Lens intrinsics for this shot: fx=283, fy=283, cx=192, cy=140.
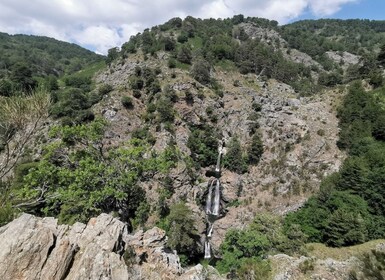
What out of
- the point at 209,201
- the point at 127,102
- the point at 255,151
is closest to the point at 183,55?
the point at 127,102

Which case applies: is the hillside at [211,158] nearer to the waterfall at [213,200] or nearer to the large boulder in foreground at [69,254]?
the waterfall at [213,200]

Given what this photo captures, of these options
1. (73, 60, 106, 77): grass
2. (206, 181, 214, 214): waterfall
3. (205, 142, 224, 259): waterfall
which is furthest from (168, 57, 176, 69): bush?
(206, 181, 214, 214): waterfall

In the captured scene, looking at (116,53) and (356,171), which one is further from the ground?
(116,53)

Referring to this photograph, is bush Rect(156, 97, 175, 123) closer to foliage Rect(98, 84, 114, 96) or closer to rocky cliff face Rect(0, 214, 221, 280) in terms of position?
foliage Rect(98, 84, 114, 96)

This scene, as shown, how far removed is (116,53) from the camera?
322 feet

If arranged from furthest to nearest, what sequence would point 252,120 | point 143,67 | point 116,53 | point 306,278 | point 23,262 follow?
point 116,53 < point 143,67 < point 252,120 < point 306,278 < point 23,262

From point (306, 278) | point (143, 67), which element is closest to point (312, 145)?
point (306, 278)

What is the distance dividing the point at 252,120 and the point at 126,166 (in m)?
36.2

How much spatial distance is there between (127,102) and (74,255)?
50417mm

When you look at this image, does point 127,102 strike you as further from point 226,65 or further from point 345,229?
point 345,229

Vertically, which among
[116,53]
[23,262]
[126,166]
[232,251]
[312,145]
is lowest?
[232,251]

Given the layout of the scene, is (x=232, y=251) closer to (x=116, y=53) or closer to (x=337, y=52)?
(x=116, y=53)

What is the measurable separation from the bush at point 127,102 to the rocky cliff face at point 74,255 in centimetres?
4497

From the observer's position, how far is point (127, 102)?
61812 millimetres
